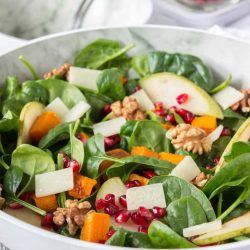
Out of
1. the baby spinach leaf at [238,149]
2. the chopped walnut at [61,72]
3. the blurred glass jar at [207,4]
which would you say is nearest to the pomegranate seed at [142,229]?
the baby spinach leaf at [238,149]

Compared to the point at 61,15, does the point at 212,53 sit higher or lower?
higher

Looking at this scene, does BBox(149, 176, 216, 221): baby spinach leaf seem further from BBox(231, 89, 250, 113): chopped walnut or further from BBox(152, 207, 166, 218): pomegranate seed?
BBox(231, 89, 250, 113): chopped walnut

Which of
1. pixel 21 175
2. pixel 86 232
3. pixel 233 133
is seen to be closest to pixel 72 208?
pixel 86 232

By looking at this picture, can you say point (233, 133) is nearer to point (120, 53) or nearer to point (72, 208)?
point (120, 53)

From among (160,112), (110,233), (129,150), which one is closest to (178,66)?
(160,112)

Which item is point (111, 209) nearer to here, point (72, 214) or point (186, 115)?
point (72, 214)

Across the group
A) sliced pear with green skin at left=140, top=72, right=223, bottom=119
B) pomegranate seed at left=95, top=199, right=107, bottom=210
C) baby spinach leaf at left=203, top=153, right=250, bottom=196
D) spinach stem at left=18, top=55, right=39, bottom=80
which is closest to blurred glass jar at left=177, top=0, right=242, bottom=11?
sliced pear with green skin at left=140, top=72, right=223, bottom=119
